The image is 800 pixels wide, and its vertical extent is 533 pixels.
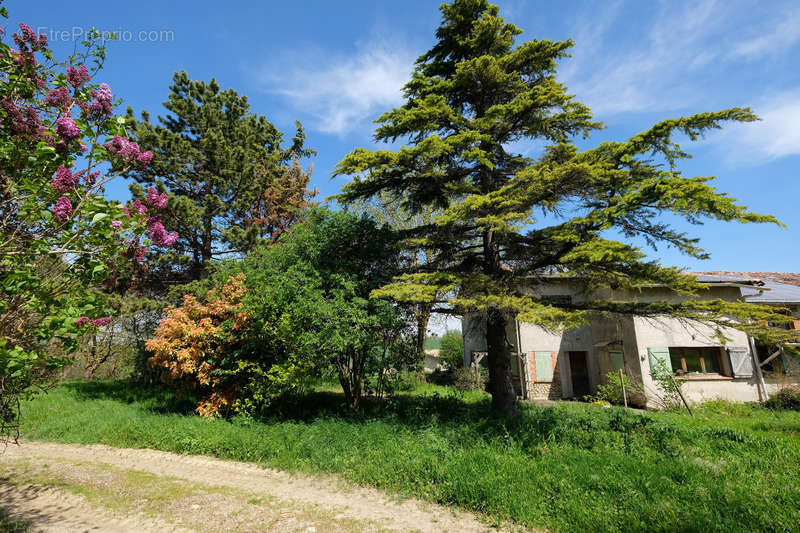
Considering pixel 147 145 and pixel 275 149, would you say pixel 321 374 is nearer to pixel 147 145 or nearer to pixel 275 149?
pixel 147 145

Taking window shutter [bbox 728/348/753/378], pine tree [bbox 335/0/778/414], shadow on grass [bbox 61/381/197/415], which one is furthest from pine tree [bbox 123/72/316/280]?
window shutter [bbox 728/348/753/378]

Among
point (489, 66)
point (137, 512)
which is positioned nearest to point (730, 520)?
point (137, 512)

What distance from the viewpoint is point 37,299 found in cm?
324

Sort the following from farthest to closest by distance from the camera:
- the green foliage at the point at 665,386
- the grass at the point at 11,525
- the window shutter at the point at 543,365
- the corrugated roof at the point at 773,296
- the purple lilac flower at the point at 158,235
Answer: the window shutter at the point at 543,365 → the corrugated roof at the point at 773,296 → the green foliage at the point at 665,386 → the grass at the point at 11,525 → the purple lilac flower at the point at 158,235

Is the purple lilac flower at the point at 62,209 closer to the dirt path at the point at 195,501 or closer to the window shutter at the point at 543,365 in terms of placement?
the dirt path at the point at 195,501

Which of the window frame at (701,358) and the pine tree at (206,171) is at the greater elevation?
the pine tree at (206,171)

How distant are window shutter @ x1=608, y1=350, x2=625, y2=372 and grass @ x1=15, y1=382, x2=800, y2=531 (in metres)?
3.51

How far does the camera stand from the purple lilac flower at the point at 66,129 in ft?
9.83

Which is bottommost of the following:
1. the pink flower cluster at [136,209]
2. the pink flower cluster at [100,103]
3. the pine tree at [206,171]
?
the pink flower cluster at [136,209]

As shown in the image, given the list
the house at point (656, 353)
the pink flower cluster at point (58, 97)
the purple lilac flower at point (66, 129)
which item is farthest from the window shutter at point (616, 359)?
the pink flower cluster at point (58, 97)

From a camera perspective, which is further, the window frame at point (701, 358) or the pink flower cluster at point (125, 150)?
the window frame at point (701, 358)

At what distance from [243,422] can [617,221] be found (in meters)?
10.5

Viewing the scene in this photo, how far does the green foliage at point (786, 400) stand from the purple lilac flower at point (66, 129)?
19.6 m

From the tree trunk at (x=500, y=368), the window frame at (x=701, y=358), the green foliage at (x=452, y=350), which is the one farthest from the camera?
the green foliage at (x=452, y=350)
